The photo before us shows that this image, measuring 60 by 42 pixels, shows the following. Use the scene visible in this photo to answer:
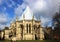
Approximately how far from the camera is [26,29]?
8881 cm

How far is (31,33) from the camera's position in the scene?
284ft

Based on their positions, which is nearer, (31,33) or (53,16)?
(53,16)

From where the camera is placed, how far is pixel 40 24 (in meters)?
91.1

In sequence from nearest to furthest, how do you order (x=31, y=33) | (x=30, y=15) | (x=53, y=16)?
(x=53, y=16)
(x=31, y=33)
(x=30, y=15)

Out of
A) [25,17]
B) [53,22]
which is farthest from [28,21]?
[53,22]

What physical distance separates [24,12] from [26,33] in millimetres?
12738

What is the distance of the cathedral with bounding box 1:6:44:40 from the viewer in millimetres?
87000

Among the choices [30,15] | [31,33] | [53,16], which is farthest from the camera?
[30,15]

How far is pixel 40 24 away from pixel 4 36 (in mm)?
17226

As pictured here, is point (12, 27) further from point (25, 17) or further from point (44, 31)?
point (44, 31)

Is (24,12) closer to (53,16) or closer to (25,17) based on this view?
(25,17)

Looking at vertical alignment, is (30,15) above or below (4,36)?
above

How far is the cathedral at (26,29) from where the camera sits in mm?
87000

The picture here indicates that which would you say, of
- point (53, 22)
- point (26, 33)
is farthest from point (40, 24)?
point (53, 22)
